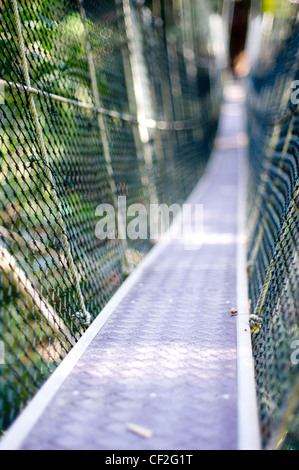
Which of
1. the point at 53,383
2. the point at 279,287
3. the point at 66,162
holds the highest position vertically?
the point at 66,162

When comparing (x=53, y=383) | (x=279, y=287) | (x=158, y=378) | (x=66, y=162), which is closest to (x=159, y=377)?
(x=158, y=378)

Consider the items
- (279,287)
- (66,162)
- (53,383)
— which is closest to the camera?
(53,383)

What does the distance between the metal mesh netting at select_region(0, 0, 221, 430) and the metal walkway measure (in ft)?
0.59

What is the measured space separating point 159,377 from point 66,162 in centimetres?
167

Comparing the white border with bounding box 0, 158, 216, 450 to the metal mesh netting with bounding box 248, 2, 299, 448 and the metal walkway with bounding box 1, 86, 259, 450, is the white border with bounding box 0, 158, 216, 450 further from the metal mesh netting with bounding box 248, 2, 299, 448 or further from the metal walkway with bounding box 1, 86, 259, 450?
the metal mesh netting with bounding box 248, 2, 299, 448

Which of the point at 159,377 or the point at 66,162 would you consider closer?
the point at 159,377

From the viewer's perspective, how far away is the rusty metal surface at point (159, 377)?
6.02ft

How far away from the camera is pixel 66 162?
3.16 meters

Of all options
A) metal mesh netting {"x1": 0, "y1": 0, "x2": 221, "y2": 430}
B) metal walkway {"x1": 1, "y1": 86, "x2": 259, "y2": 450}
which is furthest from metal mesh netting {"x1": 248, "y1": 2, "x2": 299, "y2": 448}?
metal mesh netting {"x1": 0, "y1": 0, "x2": 221, "y2": 430}

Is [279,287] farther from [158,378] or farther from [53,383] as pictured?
[53,383]

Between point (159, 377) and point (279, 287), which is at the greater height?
point (279, 287)

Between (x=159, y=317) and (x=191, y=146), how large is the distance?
6976 millimetres

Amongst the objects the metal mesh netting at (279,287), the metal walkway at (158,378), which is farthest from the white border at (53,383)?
the metal mesh netting at (279,287)

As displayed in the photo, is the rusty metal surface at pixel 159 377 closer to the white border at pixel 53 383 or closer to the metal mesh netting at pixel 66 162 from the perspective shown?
the white border at pixel 53 383
